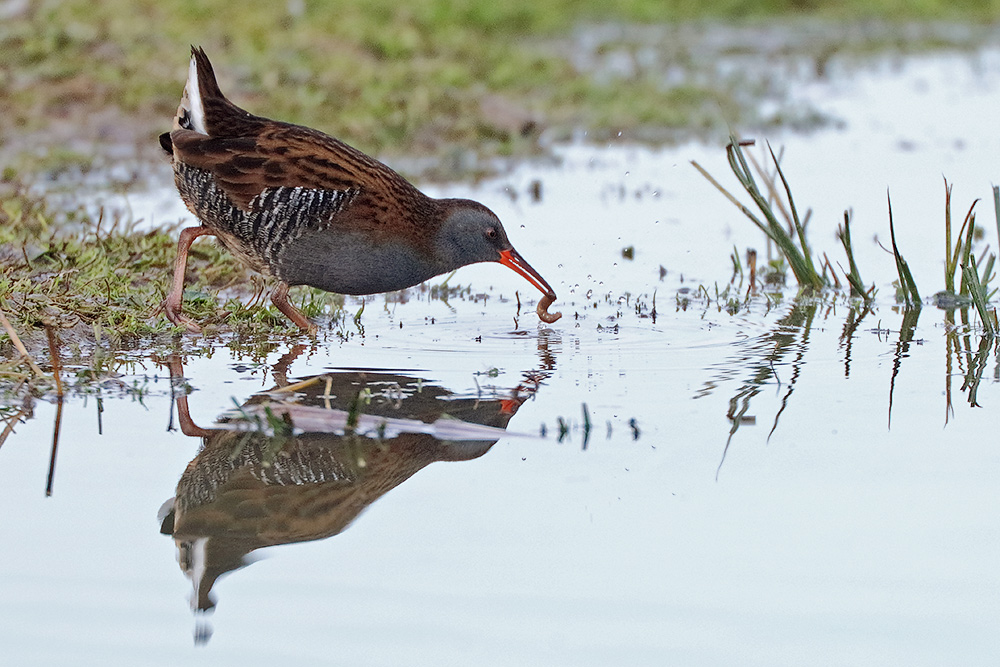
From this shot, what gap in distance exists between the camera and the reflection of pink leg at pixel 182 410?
437 centimetres

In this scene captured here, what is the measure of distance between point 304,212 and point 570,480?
217cm

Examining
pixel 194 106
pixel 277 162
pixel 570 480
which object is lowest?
pixel 570 480

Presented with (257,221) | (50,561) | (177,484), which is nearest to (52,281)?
(257,221)

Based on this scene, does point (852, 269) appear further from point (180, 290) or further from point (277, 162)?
point (180, 290)

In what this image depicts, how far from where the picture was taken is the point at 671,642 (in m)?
2.93

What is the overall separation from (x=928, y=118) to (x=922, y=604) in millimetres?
9701

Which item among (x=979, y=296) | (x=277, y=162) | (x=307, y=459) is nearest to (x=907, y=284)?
(x=979, y=296)

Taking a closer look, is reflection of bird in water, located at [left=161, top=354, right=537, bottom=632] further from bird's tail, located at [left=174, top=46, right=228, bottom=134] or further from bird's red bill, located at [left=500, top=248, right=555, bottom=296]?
bird's tail, located at [left=174, top=46, right=228, bottom=134]

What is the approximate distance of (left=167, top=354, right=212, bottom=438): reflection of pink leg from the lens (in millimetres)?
4367

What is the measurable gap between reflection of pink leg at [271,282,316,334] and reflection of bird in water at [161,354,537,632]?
33.6 inches

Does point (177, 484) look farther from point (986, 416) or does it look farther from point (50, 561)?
point (986, 416)

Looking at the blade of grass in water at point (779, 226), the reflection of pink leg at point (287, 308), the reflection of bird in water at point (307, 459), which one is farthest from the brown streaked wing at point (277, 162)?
the blade of grass in water at point (779, 226)

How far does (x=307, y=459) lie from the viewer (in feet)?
13.5

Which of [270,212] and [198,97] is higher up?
[198,97]
